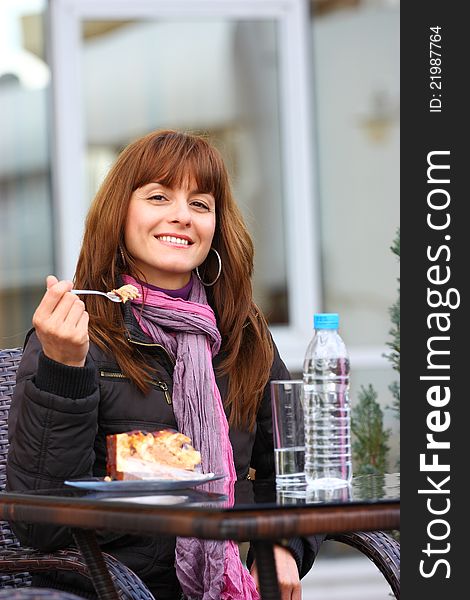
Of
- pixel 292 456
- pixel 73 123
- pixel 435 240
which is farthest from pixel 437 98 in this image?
pixel 73 123

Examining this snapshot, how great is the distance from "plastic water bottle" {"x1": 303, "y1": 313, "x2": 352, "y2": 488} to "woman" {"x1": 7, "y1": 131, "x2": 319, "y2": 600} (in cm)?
33

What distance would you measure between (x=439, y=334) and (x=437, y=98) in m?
0.50

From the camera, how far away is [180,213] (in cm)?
262

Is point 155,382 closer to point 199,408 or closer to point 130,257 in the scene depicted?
point 199,408

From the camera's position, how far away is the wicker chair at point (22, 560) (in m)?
2.19

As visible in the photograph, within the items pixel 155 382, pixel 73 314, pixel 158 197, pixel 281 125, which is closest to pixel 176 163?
pixel 158 197

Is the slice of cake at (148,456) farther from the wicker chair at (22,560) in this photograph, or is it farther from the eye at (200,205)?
the eye at (200,205)

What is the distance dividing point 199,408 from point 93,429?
11.7 inches

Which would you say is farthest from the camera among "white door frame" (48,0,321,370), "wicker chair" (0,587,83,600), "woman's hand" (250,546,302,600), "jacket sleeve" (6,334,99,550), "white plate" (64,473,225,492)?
"white door frame" (48,0,321,370)

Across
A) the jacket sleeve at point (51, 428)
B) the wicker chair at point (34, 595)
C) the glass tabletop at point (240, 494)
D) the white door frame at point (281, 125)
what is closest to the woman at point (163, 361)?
the jacket sleeve at point (51, 428)

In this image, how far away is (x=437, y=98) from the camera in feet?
7.47

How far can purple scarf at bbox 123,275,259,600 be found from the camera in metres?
2.35

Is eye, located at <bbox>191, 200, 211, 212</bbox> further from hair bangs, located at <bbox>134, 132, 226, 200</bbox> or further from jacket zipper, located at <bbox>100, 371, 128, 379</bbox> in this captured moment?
jacket zipper, located at <bbox>100, 371, 128, 379</bbox>

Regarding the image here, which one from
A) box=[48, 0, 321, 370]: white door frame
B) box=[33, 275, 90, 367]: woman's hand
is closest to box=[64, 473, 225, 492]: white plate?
box=[33, 275, 90, 367]: woman's hand
